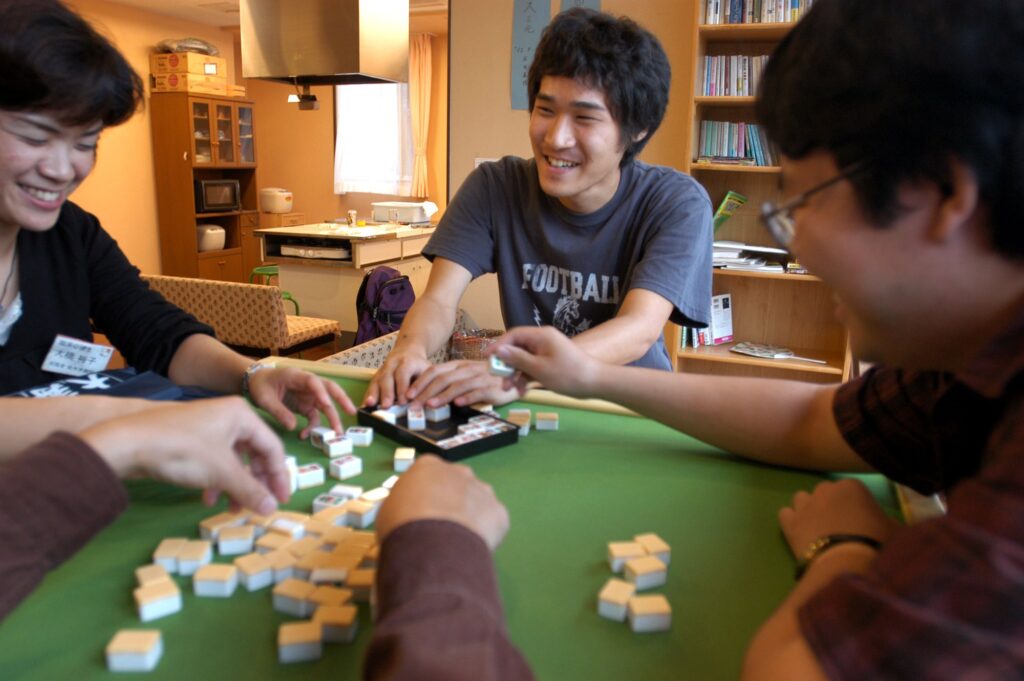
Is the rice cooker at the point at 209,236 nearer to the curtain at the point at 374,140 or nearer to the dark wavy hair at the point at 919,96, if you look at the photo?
the curtain at the point at 374,140

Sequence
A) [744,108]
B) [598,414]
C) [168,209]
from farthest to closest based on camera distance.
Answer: [168,209] → [744,108] → [598,414]

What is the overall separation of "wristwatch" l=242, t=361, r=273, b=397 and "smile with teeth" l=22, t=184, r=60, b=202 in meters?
0.46

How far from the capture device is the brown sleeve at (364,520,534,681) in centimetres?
52

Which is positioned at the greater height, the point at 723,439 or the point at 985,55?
the point at 985,55

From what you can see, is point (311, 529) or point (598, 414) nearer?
point (311, 529)

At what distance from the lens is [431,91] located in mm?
7785

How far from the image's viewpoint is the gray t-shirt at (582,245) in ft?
5.73

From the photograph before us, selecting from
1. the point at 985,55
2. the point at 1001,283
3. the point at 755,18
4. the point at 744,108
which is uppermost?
the point at 755,18

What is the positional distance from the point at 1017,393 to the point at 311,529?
751 millimetres

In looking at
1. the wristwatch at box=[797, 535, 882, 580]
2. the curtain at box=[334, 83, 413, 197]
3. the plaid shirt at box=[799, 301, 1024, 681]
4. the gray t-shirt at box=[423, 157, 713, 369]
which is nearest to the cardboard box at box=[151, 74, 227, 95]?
the curtain at box=[334, 83, 413, 197]

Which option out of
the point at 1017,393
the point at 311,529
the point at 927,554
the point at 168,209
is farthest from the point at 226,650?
the point at 168,209

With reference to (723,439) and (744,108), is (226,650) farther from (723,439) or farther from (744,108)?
(744,108)

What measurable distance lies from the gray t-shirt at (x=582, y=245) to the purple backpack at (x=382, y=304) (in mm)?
2128

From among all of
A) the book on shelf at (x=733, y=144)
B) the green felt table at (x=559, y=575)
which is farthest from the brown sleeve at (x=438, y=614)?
the book on shelf at (x=733, y=144)
